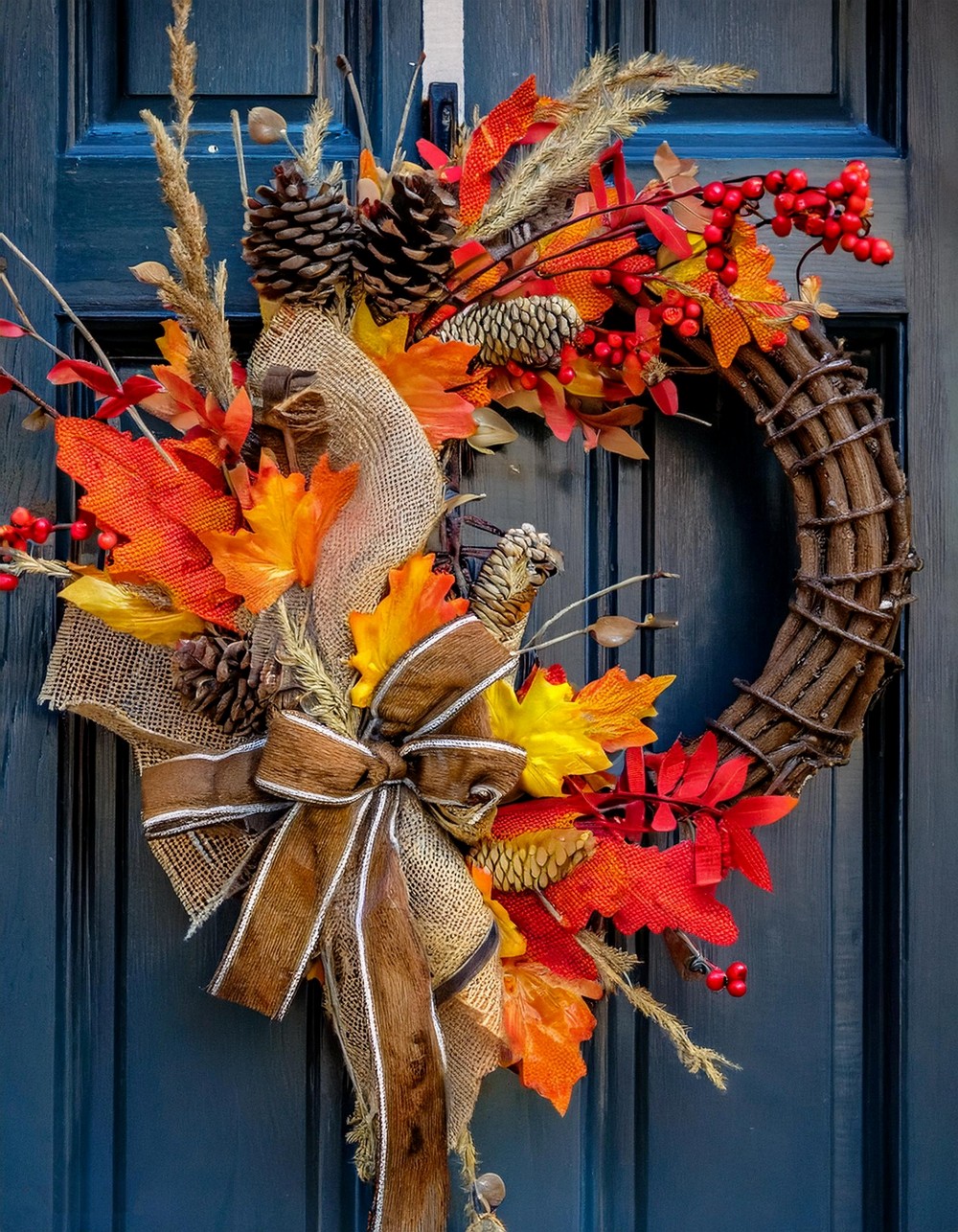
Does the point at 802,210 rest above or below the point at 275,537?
above

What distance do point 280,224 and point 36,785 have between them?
515 millimetres

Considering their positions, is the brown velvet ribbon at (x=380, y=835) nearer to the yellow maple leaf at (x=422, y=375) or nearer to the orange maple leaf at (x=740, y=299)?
the yellow maple leaf at (x=422, y=375)

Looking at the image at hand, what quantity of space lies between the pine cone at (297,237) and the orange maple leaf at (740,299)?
259 mm

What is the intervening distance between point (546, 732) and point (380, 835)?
0.15m

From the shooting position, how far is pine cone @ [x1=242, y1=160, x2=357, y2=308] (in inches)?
28.0

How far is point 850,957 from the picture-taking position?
0.94 m

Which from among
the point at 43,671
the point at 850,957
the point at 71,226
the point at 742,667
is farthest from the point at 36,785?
the point at 850,957

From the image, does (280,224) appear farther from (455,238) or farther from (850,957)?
(850,957)

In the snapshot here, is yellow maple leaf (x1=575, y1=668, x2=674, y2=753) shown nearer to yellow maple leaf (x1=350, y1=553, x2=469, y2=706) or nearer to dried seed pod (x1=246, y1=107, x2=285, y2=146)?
yellow maple leaf (x1=350, y1=553, x2=469, y2=706)

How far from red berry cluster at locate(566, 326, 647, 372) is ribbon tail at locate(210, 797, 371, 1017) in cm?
A: 39

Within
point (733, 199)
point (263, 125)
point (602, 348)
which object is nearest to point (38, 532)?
point (263, 125)

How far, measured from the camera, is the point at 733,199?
28.8 inches

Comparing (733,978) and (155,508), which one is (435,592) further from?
(733,978)

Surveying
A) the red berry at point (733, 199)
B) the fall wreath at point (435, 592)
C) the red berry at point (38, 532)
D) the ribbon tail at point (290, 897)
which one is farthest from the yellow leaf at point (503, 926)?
the red berry at point (733, 199)
